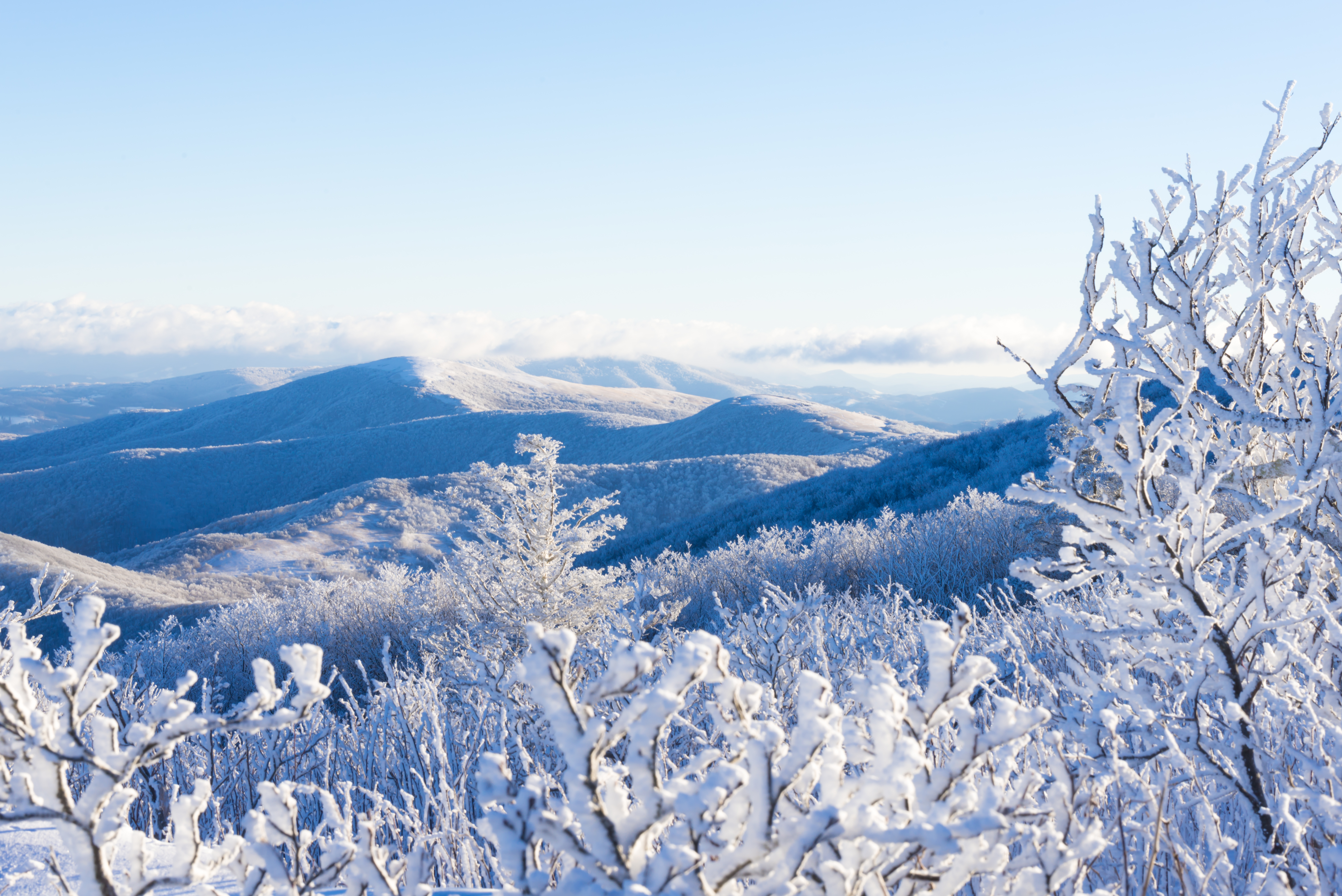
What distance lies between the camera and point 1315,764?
5.03ft

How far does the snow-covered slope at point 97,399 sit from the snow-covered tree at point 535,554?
121686 millimetres

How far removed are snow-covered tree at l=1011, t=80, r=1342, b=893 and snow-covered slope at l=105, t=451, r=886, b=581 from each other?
17.4 meters

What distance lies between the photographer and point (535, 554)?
6188 millimetres

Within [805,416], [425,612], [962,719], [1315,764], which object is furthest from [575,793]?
[805,416]

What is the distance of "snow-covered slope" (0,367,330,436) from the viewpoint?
131750 millimetres

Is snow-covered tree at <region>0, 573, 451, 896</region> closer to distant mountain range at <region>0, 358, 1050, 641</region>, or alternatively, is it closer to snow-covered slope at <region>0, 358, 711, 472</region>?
distant mountain range at <region>0, 358, 1050, 641</region>

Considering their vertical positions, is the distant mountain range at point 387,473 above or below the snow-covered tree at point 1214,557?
below

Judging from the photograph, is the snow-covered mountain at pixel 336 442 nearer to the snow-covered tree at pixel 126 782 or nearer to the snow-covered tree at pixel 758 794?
the snow-covered tree at pixel 126 782

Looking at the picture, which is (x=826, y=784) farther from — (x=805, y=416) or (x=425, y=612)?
(x=805, y=416)

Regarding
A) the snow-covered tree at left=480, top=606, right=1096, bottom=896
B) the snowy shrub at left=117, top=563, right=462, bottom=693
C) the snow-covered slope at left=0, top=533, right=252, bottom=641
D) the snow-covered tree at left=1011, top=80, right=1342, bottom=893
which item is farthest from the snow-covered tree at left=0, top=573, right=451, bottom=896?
the snow-covered slope at left=0, top=533, right=252, bottom=641

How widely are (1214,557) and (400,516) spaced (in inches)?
1174

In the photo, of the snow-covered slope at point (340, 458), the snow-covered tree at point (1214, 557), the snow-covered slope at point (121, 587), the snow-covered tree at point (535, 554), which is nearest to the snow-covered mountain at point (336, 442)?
the snow-covered slope at point (340, 458)

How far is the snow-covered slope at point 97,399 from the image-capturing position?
13175 cm

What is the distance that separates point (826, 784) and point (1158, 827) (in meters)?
0.84
